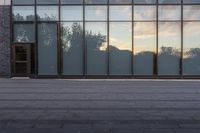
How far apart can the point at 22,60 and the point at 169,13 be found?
404 inches

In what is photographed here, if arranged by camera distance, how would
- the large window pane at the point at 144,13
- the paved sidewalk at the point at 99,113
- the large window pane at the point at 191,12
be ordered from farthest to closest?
the large window pane at the point at 144,13, the large window pane at the point at 191,12, the paved sidewalk at the point at 99,113

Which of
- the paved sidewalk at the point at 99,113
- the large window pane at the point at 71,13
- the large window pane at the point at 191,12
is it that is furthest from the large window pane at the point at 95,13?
the paved sidewalk at the point at 99,113

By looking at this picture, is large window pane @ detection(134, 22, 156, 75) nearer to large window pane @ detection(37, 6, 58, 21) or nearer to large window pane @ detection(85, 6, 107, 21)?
large window pane @ detection(85, 6, 107, 21)

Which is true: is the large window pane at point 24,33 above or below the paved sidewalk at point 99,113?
above

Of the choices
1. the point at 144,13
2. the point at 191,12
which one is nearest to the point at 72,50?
the point at 144,13

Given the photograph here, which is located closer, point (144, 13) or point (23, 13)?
point (144, 13)

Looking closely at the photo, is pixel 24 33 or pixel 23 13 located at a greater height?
pixel 23 13

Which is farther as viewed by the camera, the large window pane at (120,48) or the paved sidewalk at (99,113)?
the large window pane at (120,48)

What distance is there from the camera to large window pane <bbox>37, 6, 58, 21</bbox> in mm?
33688

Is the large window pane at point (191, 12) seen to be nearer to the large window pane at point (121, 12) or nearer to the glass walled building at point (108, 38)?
the glass walled building at point (108, 38)

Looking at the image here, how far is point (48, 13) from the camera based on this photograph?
33.7 m

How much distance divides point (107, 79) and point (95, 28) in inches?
136

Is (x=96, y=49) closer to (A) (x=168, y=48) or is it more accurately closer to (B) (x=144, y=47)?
(B) (x=144, y=47)

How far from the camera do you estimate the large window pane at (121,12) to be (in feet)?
110
